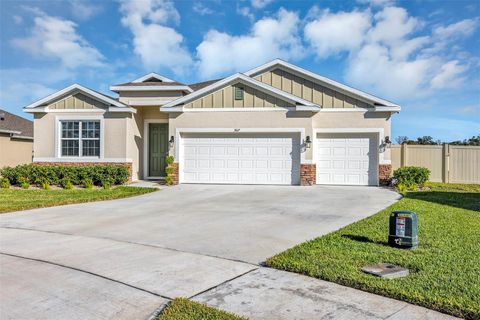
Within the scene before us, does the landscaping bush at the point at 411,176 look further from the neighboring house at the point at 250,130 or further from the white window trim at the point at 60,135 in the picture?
the white window trim at the point at 60,135

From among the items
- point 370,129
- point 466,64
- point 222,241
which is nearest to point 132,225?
point 222,241

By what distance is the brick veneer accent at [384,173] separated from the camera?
604 inches

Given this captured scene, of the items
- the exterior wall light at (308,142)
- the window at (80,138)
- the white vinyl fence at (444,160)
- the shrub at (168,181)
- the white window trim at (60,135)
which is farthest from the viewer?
the white vinyl fence at (444,160)

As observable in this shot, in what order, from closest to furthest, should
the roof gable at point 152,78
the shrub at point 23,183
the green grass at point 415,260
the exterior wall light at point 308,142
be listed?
the green grass at point 415,260 → the shrub at point 23,183 → the exterior wall light at point 308,142 → the roof gable at point 152,78

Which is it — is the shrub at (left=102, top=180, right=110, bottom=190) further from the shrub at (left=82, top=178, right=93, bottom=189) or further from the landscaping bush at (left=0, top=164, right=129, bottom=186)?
the shrub at (left=82, top=178, right=93, bottom=189)

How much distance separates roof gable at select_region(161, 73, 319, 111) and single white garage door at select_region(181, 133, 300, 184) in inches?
52.2

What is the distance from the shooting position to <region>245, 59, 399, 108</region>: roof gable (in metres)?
15.4

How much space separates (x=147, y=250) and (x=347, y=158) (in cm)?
1163

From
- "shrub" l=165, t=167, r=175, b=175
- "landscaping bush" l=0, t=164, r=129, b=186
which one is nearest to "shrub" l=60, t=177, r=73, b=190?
"landscaping bush" l=0, t=164, r=129, b=186

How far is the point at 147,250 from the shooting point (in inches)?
230

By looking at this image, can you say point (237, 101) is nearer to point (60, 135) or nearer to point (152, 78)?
point (152, 78)

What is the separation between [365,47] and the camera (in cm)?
1777

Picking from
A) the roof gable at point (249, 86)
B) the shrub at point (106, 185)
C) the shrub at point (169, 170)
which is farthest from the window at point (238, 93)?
the shrub at point (106, 185)

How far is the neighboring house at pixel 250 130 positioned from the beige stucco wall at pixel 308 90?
4 centimetres
